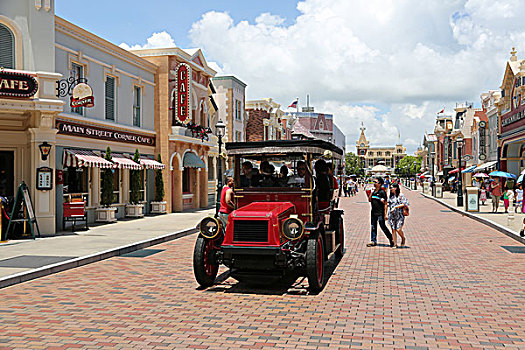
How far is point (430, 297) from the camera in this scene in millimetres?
7961

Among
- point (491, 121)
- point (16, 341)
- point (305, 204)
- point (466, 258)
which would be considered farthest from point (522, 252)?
point (491, 121)

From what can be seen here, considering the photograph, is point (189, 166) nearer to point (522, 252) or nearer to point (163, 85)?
point (163, 85)

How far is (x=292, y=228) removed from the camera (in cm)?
812

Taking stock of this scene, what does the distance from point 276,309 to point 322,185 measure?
337cm

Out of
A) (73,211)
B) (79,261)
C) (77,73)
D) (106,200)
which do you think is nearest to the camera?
(79,261)

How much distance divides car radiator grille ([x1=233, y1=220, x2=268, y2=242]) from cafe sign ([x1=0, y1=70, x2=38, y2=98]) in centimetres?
914

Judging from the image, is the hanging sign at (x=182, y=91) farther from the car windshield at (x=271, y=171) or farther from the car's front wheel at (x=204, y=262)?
the car's front wheel at (x=204, y=262)

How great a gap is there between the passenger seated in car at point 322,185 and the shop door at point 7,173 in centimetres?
1061

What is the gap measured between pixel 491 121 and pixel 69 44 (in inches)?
Answer: 1510

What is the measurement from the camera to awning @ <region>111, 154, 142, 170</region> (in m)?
19.2

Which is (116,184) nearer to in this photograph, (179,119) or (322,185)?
(179,119)

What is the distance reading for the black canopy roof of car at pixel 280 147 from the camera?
9188mm

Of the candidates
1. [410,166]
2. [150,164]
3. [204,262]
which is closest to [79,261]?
[204,262]

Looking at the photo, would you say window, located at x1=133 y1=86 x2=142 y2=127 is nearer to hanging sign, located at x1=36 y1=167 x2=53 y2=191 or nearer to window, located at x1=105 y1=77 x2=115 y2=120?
window, located at x1=105 y1=77 x2=115 y2=120
